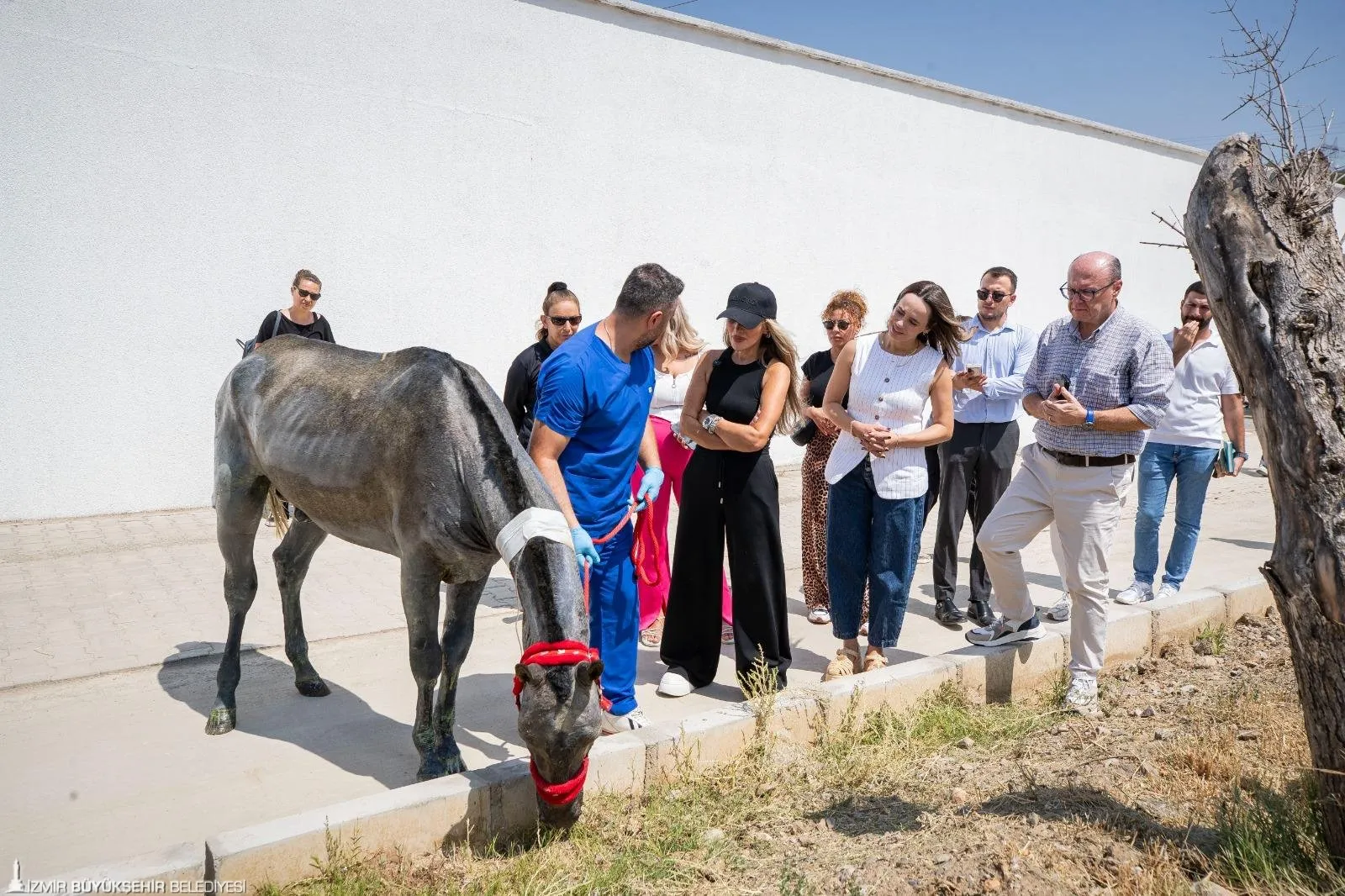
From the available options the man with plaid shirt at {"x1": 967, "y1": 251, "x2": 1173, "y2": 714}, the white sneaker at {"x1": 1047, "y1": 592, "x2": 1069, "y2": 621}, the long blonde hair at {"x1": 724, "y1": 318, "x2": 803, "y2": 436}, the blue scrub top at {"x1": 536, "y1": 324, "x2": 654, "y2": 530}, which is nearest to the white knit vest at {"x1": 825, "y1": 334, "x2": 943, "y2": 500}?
the long blonde hair at {"x1": 724, "y1": 318, "x2": 803, "y2": 436}

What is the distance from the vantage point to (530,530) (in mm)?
3465

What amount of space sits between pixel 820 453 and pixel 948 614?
4.40ft

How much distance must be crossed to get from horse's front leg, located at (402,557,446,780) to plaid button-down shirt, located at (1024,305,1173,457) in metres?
3.09

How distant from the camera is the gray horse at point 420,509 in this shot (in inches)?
132

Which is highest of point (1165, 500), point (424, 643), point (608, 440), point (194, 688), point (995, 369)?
point (995, 369)

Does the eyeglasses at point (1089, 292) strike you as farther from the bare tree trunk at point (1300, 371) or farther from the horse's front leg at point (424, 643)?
the horse's front leg at point (424, 643)

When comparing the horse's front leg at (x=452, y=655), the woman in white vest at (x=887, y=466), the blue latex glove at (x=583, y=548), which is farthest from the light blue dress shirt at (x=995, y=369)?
the horse's front leg at (x=452, y=655)

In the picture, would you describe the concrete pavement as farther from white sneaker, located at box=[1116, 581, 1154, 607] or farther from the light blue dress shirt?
the light blue dress shirt

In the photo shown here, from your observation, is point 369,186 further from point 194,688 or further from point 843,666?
point 843,666

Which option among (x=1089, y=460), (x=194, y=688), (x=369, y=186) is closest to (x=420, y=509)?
(x=194, y=688)

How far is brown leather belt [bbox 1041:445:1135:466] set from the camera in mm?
4852

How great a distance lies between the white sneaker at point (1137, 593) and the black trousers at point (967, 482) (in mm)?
871

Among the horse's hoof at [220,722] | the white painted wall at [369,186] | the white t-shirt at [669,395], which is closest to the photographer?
the horse's hoof at [220,722]

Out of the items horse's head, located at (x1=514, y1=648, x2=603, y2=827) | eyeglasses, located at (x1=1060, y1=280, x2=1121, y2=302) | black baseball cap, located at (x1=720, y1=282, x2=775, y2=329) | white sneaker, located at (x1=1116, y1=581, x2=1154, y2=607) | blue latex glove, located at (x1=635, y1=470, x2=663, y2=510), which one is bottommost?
white sneaker, located at (x1=1116, y1=581, x2=1154, y2=607)
